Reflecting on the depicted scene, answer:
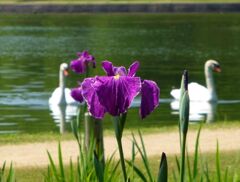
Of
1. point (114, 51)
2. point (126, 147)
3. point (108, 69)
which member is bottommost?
point (114, 51)

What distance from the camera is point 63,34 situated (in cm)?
6750

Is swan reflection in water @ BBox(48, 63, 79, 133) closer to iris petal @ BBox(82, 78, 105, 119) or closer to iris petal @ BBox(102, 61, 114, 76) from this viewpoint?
iris petal @ BBox(102, 61, 114, 76)

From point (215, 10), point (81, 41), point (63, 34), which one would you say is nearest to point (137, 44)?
point (81, 41)

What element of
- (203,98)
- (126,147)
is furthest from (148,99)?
(203,98)

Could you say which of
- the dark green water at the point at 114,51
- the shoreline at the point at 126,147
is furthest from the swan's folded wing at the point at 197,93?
the shoreline at the point at 126,147

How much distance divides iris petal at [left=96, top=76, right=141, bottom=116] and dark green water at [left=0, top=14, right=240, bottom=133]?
15.1 metres

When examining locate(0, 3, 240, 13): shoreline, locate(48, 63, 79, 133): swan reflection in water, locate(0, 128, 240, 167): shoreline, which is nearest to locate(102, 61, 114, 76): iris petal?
locate(0, 128, 240, 167): shoreline

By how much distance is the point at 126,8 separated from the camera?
311 feet

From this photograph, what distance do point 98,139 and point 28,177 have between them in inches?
118

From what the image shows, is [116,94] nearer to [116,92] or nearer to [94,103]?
[116,92]

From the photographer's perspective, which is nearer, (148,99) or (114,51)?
(148,99)

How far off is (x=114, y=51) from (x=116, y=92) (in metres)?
44.1

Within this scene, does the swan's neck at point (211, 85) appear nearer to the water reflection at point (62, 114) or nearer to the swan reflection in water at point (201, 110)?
the swan reflection in water at point (201, 110)

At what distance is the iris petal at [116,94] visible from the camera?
453cm
